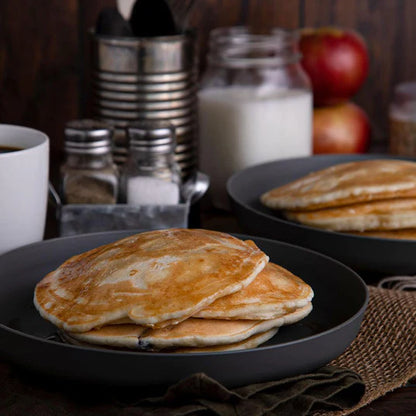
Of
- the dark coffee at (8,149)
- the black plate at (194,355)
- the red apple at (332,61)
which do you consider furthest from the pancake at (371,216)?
the red apple at (332,61)

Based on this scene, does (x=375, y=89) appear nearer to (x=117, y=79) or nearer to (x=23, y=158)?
(x=117, y=79)

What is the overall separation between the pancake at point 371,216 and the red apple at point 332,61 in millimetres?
608

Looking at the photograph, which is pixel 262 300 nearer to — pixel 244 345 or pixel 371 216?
pixel 244 345

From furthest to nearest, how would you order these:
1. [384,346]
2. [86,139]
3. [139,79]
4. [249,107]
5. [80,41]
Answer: [80,41] → [249,107] → [139,79] → [86,139] → [384,346]

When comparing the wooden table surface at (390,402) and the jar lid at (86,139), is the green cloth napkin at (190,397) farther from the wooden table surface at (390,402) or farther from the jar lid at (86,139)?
the jar lid at (86,139)

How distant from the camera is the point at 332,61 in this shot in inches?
58.0

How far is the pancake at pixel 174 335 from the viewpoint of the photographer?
0.63 m

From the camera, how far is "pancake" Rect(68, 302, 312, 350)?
2.06 feet

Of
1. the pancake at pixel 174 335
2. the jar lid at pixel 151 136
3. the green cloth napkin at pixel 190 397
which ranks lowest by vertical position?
the green cloth napkin at pixel 190 397

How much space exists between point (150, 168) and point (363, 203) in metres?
0.29

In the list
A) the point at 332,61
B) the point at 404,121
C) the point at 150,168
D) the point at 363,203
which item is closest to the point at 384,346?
the point at 363,203

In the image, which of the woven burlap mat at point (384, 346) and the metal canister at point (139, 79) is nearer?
the woven burlap mat at point (384, 346)

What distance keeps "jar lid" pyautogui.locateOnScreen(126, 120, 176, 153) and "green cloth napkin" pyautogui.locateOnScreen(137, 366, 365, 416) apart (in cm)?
46

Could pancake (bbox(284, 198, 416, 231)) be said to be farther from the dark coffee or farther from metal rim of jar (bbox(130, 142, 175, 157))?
the dark coffee
